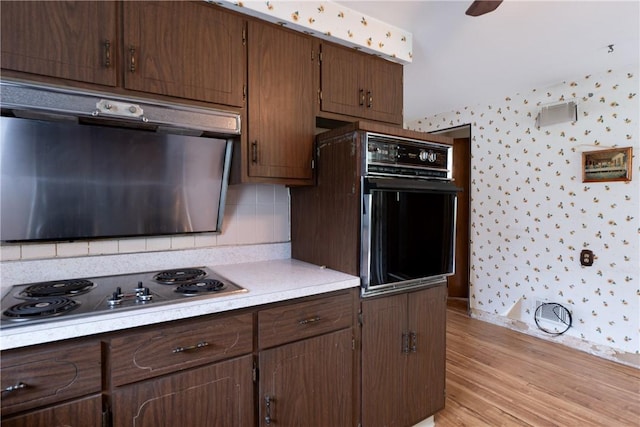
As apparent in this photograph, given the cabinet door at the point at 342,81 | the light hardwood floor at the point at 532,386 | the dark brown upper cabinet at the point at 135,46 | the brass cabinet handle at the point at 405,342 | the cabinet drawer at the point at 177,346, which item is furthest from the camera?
the light hardwood floor at the point at 532,386

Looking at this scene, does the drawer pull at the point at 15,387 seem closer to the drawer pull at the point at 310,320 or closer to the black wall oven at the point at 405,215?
the drawer pull at the point at 310,320

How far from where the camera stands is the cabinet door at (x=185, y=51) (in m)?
1.35

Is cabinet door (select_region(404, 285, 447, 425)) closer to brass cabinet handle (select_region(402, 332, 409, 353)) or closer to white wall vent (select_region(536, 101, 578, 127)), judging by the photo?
brass cabinet handle (select_region(402, 332, 409, 353))

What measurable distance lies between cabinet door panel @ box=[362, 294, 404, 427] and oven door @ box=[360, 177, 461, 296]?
10cm

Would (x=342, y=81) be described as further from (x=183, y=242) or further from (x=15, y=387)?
(x=15, y=387)

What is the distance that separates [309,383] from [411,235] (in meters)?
0.87

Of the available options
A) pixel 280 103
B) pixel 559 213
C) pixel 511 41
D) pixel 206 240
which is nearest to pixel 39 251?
pixel 206 240

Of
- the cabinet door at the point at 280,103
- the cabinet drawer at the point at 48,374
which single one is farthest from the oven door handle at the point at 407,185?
the cabinet drawer at the point at 48,374

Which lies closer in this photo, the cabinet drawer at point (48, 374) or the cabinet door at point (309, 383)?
the cabinet drawer at point (48, 374)

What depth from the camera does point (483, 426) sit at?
1893 millimetres

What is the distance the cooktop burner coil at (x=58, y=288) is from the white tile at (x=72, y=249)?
14 centimetres

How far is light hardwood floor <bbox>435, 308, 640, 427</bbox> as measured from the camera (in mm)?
1968

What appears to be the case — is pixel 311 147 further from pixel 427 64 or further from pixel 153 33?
pixel 427 64

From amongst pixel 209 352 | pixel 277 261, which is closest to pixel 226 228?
pixel 277 261
